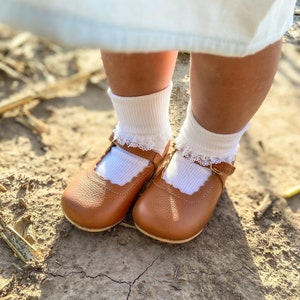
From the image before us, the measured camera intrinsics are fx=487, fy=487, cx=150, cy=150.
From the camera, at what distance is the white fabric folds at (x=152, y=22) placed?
25.2 inches

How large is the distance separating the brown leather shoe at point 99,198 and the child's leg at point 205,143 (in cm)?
4

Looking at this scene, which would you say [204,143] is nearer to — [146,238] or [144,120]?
[144,120]

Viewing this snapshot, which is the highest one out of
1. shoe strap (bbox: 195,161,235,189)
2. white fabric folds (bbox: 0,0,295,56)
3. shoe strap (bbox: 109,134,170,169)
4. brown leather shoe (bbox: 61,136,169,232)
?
white fabric folds (bbox: 0,0,295,56)

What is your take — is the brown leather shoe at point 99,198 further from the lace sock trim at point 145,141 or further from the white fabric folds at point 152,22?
the white fabric folds at point 152,22

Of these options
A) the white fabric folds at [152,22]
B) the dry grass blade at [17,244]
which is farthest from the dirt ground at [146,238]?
the white fabric folds at [152,22]

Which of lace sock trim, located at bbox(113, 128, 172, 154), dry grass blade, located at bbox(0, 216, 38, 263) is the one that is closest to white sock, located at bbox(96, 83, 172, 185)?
lace sock trim, located at bbox(113, 128, 172, 154)

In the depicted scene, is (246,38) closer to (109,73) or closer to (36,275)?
(109,73)

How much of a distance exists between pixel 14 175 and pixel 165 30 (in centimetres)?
69

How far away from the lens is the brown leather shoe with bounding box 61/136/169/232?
3.37 ft

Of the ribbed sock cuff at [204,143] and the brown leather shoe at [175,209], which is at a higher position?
the ribbed sock cuff at [204,143]

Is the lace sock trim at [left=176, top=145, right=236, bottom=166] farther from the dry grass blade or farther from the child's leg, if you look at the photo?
the dry grass blade

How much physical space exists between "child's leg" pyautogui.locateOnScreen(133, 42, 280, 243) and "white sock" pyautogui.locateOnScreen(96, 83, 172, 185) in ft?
0.17

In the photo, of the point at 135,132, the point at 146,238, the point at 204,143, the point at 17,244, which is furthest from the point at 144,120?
the point at 17,244

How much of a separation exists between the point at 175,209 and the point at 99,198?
164mm
